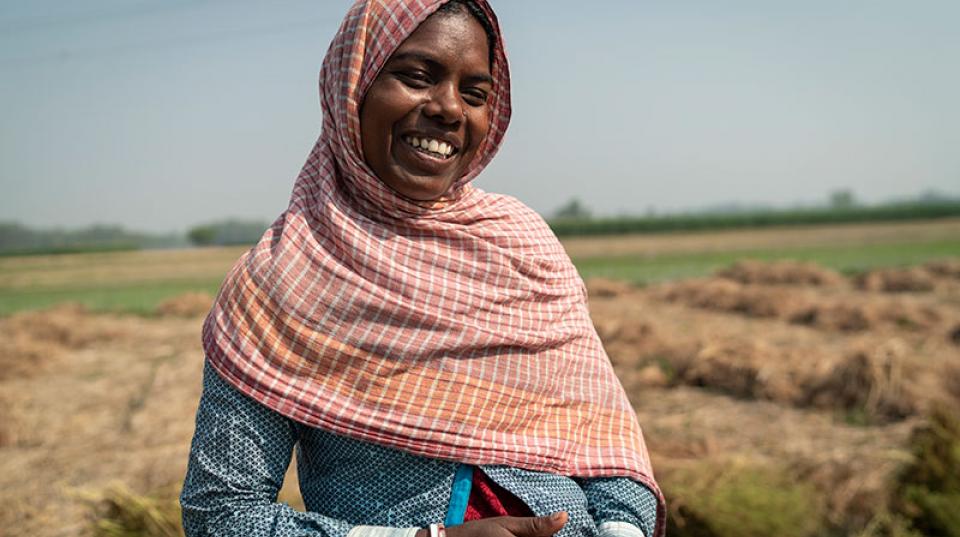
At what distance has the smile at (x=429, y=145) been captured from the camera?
1.43 metres

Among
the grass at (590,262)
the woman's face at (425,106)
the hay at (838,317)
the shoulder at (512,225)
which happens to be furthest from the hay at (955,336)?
the grass at (590,262)

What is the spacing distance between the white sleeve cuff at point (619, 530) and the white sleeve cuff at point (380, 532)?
0.36m

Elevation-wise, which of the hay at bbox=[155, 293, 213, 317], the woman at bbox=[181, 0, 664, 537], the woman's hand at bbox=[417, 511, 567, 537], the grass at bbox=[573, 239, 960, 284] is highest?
the woman at bbox=[181, 0, 664, 537]

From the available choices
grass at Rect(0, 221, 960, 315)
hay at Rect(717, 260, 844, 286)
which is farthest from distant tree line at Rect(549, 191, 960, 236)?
hay at Rect(717, 260, 844, 286)

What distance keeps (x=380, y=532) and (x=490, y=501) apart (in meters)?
0.22

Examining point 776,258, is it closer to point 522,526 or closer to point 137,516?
point 137,516

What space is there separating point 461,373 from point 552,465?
25cm

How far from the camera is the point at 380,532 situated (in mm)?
1320

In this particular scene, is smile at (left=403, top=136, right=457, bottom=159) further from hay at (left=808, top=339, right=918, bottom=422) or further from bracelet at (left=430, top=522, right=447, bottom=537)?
hay at (left=808, top=339, right=918, bottom=422)

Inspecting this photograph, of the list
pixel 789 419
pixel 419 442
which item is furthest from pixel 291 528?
pixel 789 419

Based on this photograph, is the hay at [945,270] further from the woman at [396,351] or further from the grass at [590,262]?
the woman at [396,351]

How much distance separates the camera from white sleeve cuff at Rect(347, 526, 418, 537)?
4.32 ft

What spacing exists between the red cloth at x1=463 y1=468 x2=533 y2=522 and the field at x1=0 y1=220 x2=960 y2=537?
2213mm

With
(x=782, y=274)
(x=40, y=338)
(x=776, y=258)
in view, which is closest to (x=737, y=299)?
(x=782, y=274)
